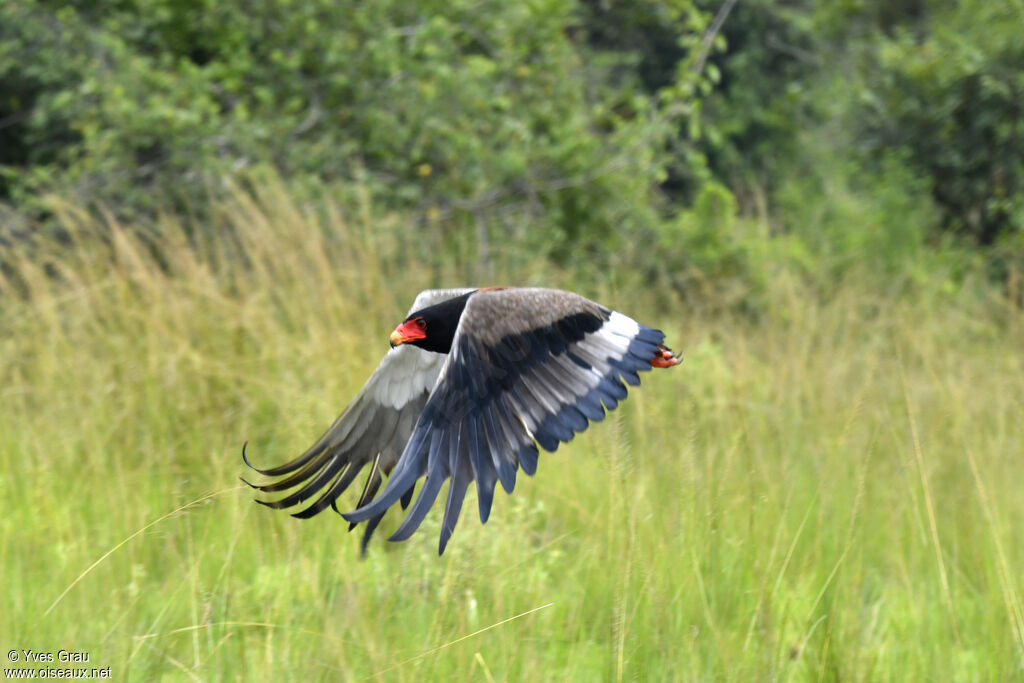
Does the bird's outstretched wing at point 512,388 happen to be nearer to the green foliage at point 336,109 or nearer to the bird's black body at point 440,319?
the bird's black body at point 440,319

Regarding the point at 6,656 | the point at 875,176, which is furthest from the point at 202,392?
the point at 875,176

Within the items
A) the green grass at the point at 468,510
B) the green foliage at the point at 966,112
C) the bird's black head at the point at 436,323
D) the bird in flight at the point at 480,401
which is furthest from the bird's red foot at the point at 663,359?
the green foliage at the point at 966,112

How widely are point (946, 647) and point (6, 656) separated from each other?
7.65ft

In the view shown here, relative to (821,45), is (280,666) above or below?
below

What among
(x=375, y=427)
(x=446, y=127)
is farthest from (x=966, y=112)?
(x=375, y=427)

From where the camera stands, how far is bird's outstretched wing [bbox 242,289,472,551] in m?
3.05

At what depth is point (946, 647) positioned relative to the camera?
110 inches

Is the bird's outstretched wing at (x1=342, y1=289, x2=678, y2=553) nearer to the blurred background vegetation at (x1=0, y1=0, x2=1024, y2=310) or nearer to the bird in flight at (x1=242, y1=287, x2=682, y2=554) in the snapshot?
the bird in flight at (x1=242, y1=287, x2=682, y2=554)

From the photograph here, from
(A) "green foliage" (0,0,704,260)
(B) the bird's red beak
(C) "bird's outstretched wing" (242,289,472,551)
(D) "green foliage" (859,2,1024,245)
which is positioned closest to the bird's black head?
(B) the bird's red beak

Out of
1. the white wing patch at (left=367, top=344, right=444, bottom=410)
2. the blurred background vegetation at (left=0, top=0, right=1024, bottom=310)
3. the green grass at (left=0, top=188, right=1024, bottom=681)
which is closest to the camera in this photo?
the green grass at (left=0, top=188, right=1024, bottom=681)

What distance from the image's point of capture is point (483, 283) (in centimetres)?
563

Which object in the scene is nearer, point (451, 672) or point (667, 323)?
point (451, 672)

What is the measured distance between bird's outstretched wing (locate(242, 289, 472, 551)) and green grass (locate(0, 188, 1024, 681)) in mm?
174

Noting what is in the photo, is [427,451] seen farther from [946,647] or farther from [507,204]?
[507,204]
